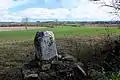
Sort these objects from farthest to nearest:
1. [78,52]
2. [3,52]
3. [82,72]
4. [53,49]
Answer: [3,52], [78,52], [53,49], [82,72]

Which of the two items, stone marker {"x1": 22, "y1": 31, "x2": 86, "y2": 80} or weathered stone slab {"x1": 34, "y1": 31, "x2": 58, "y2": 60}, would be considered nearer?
stone marker {"x1": 22, "y1": 31, "x2": 86, "y2": 80}

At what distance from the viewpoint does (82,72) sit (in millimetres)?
11352

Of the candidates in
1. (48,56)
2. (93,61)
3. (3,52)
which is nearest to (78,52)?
(93,61)

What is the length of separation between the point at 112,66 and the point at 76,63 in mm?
1326

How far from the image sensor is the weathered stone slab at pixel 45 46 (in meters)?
12.0

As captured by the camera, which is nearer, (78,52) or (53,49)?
(53,49)

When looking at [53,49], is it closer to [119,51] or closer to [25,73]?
[25,73]

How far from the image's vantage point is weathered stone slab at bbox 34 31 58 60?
1200 centimetres

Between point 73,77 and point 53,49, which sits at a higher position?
point 53,49

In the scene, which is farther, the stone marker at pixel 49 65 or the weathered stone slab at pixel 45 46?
the weathered stone slab at pixel 45 46

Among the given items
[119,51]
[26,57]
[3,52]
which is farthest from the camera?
[3,52]

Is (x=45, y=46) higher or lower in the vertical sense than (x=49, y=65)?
higher

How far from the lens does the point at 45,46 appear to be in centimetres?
1212

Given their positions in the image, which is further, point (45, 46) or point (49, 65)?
point (45, 46)
